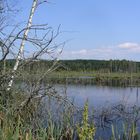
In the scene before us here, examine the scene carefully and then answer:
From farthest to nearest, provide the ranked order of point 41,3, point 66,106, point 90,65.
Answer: point 90,65 < point 41,3 < point 66,106

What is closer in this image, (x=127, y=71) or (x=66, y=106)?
(x=66, y=106)

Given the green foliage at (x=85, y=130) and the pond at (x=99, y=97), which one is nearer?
the green foliage at (x=85, y=130)

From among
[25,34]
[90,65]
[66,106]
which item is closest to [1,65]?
[25,34]

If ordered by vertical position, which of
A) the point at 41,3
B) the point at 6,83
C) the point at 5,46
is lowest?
the point at 6,83

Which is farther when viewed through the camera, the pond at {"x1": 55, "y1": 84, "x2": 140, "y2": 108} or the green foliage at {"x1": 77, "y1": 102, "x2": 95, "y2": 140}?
the pond at {"x1": 55, "y1": 84, "x2": 140, "y2": 108}

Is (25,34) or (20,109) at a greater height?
(25,34)

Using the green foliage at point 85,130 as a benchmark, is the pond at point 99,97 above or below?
below

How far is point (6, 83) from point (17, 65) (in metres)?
0.51

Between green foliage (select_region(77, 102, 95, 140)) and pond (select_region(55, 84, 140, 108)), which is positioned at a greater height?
green foliage (select_region(77, 102, 95, 140))

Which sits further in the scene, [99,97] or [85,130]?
[99,97]

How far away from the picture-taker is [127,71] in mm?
96125

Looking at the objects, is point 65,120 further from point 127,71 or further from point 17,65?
point 127,71

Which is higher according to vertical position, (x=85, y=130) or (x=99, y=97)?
Answer: (x=85, y=130)

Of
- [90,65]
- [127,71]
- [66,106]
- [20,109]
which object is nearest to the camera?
[20,109]
